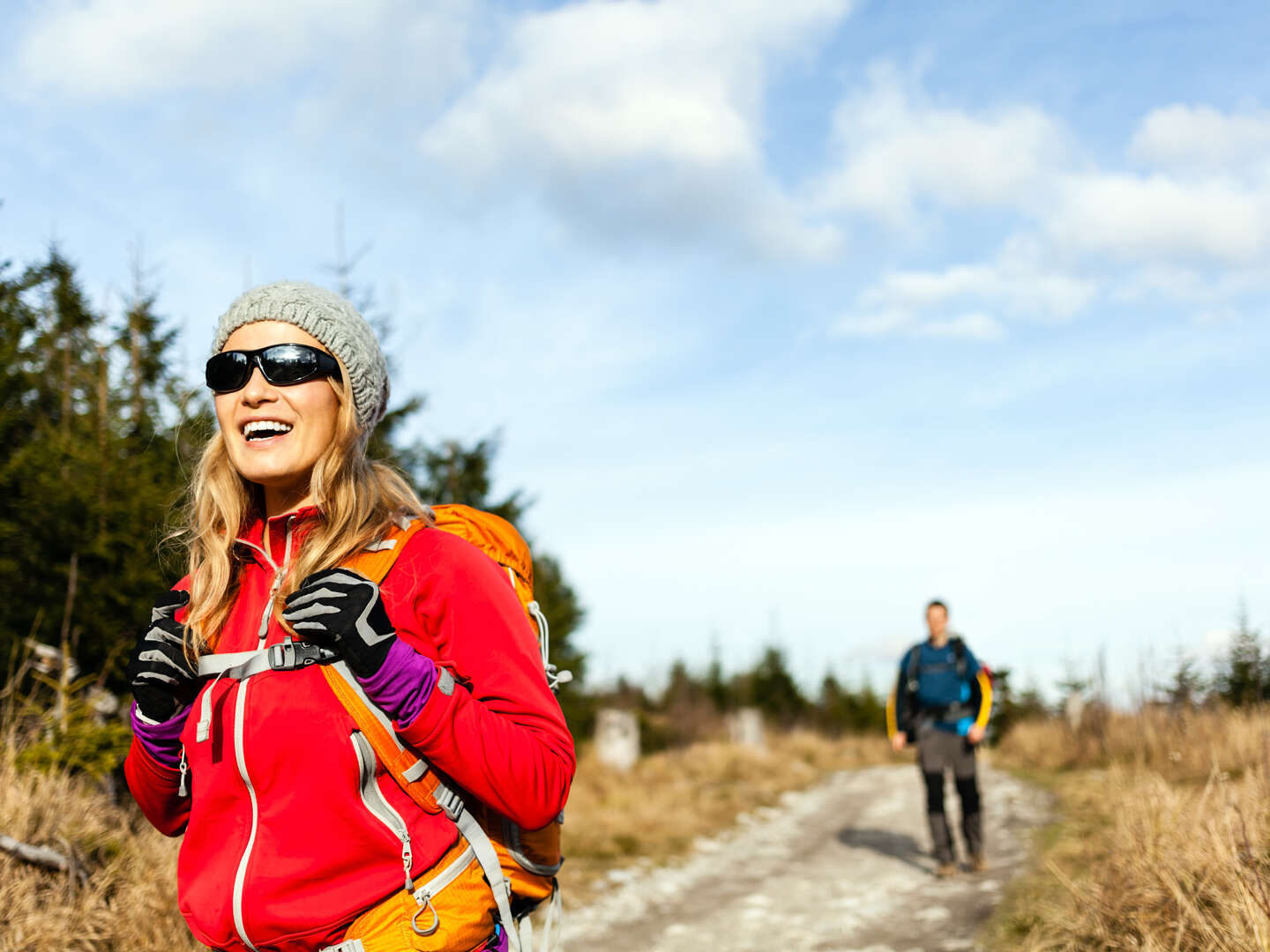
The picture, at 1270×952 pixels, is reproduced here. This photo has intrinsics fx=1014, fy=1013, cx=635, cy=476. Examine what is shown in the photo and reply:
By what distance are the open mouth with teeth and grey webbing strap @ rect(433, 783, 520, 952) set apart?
77cm

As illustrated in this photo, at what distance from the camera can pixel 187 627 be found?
199 cm

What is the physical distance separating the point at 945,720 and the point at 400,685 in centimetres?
784

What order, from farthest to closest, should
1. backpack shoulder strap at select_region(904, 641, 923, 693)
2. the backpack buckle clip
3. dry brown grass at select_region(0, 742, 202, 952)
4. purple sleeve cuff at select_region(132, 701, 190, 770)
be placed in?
1. backpack shoulder strap at select_region(904, 641, 923, 693)
2. dry brown grass at select_region(0, 742, 202, 952)
3. purple sleeve cuff at select_region(132, 701, 190, 770)
4. the backpack buckle clip

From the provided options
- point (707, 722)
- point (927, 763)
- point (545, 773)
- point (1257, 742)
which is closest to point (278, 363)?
point (545, 773)

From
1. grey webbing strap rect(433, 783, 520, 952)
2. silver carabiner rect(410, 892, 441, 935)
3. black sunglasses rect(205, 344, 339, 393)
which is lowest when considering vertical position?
silver carabiner rect(410, 892, 441, 935)

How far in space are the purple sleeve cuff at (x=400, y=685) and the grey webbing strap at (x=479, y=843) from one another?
0.19 m

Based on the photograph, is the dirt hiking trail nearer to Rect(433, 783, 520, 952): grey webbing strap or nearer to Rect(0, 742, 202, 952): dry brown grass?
Rect(0, 742, 202, 952): dry brown grass

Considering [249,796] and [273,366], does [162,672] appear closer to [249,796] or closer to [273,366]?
[249,796]

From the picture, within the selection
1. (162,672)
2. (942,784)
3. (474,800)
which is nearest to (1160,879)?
(942,784)

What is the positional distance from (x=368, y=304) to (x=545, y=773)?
37.6ft

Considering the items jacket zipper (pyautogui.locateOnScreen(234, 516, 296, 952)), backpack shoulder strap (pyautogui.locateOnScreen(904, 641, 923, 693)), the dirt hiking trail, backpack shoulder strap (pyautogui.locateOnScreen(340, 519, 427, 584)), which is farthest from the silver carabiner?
backpack shoulder strap (pyautogui.locateOnScreen(904, 641, 923, 693))

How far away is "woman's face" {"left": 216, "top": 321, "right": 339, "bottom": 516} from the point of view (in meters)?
2.00

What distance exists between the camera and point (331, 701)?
1.80m

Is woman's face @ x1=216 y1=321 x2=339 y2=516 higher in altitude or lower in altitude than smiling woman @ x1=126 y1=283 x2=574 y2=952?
higher
